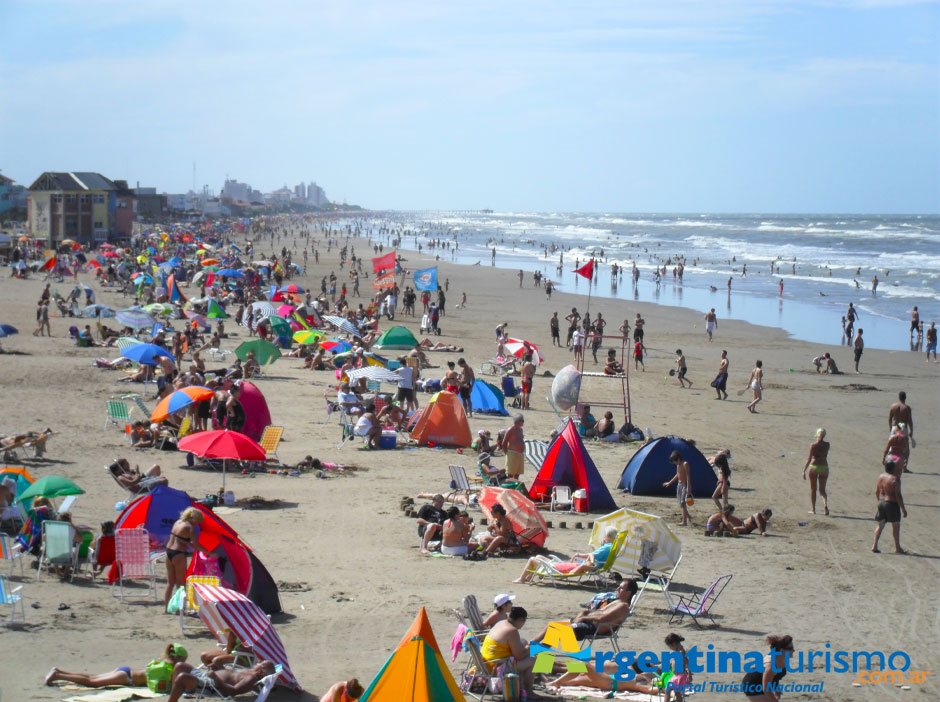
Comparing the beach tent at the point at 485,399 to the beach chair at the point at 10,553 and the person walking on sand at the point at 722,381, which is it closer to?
the person walking on sand at the point at 722,381

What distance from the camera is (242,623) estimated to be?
22.6ft

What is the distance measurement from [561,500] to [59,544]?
6.21m

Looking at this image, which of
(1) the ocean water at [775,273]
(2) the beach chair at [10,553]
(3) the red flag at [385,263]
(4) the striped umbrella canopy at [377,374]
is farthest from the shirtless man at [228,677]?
(1) the ocean water at [775,273]

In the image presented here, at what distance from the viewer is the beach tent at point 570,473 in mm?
12477

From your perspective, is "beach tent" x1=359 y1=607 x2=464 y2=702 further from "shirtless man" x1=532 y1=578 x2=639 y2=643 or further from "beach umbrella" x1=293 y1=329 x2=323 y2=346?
"beach umbrella" x1=293 y1=329 x2=323 y2=346

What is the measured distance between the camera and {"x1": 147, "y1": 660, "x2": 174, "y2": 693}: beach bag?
21.5 feet

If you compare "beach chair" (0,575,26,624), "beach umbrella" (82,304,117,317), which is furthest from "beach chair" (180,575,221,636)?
"beach umbrella" (82,304,117,317)

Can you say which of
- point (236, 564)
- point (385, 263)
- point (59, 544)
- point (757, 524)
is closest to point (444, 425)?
point (757, 524)

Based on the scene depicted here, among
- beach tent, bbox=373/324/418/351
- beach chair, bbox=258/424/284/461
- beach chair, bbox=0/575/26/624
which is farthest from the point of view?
beach tent, bbox=373/324/418/351

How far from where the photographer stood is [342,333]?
27297mm

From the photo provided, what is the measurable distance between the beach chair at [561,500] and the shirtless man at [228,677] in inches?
245

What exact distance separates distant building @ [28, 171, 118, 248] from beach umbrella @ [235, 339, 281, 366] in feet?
153

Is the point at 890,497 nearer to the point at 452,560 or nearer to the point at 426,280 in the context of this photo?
the point at 452,560

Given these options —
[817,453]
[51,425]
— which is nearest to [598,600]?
[817,453]
